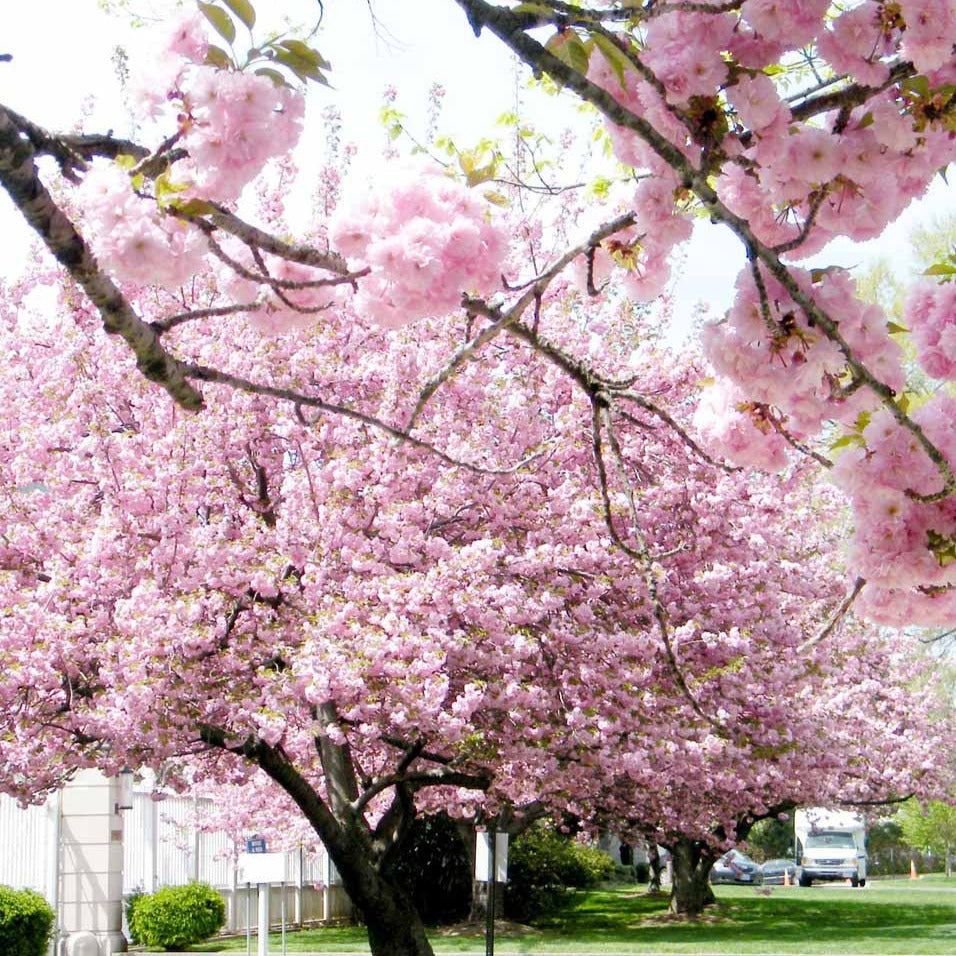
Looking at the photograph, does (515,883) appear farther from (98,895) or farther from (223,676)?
(223,676)

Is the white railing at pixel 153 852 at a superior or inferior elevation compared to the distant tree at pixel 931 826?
superior

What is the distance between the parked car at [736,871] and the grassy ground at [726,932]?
14.1m

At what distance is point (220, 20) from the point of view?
263cm

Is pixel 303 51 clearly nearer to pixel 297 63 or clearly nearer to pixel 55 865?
pixel 297 63

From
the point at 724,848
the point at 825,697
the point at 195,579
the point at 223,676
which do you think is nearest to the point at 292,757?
the point at 223,676

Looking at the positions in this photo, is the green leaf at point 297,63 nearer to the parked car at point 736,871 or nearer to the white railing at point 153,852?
the white railing at point 153,852

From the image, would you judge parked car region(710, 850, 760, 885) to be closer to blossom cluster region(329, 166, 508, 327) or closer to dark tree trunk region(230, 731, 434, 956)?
dark tree trunk region(230, 731, 434, 956)

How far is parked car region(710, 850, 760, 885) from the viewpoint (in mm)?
47312

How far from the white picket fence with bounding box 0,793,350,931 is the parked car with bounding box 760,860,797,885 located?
29.4 m

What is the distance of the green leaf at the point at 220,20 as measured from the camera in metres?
2.62

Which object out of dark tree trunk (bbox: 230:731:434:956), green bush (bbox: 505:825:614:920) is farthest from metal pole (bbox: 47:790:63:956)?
green bush (bbox: 505:825:614:920)

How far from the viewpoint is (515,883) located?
2512 cm

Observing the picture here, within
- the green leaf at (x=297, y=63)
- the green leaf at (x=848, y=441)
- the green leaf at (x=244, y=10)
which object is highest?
the green leaf at (x=244, y=10)

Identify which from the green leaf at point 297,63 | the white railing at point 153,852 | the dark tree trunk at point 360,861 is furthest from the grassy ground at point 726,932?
the green leaf at point 297,63
